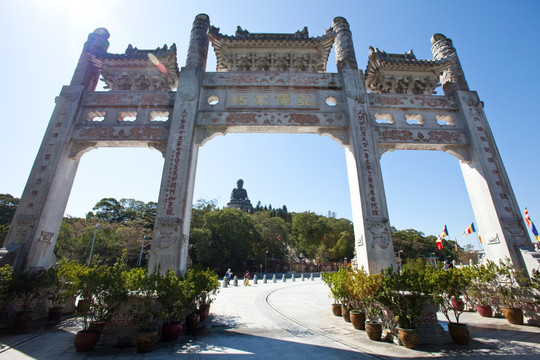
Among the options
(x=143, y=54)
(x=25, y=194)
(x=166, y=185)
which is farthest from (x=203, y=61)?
(x=25, y=194)

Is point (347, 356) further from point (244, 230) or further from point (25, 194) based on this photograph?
point (244, 230)

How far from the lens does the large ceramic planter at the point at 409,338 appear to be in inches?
169

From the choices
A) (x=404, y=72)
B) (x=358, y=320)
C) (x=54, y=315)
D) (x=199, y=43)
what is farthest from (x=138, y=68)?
(x=358, y=320)

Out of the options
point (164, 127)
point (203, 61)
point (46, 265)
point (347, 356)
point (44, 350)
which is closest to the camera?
point (347, 356)

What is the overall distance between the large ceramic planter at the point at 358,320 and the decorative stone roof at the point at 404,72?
26.3 ft

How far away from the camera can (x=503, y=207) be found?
730cm

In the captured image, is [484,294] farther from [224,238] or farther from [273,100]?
[224,238]

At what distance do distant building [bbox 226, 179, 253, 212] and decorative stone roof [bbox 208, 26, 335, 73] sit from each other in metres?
48.6

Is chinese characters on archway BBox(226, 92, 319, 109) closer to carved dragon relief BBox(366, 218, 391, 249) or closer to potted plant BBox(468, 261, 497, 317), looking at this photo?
carved dragon relief BBox(366, 218, 391, 249)

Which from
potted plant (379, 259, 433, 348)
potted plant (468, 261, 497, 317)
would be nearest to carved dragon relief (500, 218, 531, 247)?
potted plant (468, 261, 497, 317)

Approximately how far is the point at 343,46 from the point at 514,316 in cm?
934

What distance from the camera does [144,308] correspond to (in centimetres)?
468

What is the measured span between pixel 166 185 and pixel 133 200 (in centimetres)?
3710

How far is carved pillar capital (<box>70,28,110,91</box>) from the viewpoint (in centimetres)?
898
